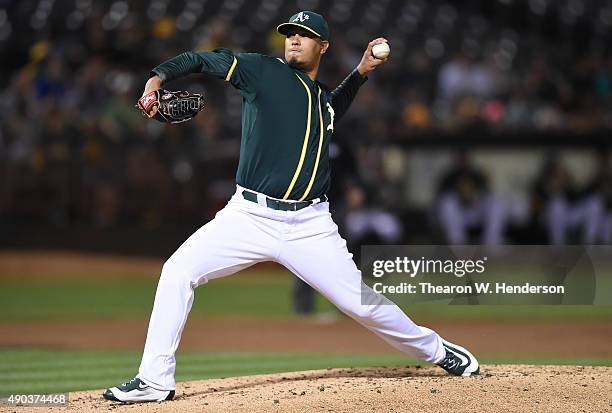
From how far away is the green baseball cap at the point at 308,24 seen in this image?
17.9 ft

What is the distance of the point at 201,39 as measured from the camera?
16047 millimetres

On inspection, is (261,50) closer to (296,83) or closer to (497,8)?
(497,8)

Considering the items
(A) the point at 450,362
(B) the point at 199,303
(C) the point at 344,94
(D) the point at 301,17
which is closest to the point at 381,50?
(C) the point at 344,94

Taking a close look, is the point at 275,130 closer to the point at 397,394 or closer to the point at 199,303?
the point at 397,394

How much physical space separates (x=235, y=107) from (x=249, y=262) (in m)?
10.1

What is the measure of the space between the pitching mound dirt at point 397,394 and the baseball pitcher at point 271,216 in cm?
27

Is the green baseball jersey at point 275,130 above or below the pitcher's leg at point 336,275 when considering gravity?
above

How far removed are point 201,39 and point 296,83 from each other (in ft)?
35.8

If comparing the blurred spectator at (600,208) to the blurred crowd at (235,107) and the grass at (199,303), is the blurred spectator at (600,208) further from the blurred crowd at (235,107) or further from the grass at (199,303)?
the grass at (199,303)

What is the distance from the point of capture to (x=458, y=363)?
5.85 metres

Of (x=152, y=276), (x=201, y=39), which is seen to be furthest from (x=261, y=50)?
(x=152, y=276)

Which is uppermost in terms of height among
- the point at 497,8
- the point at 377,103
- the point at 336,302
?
the point at 497,8

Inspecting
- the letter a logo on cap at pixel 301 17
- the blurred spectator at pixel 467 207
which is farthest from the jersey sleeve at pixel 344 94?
the blurred spectator at pixel 467 207

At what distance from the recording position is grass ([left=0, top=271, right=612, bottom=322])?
492 inches
